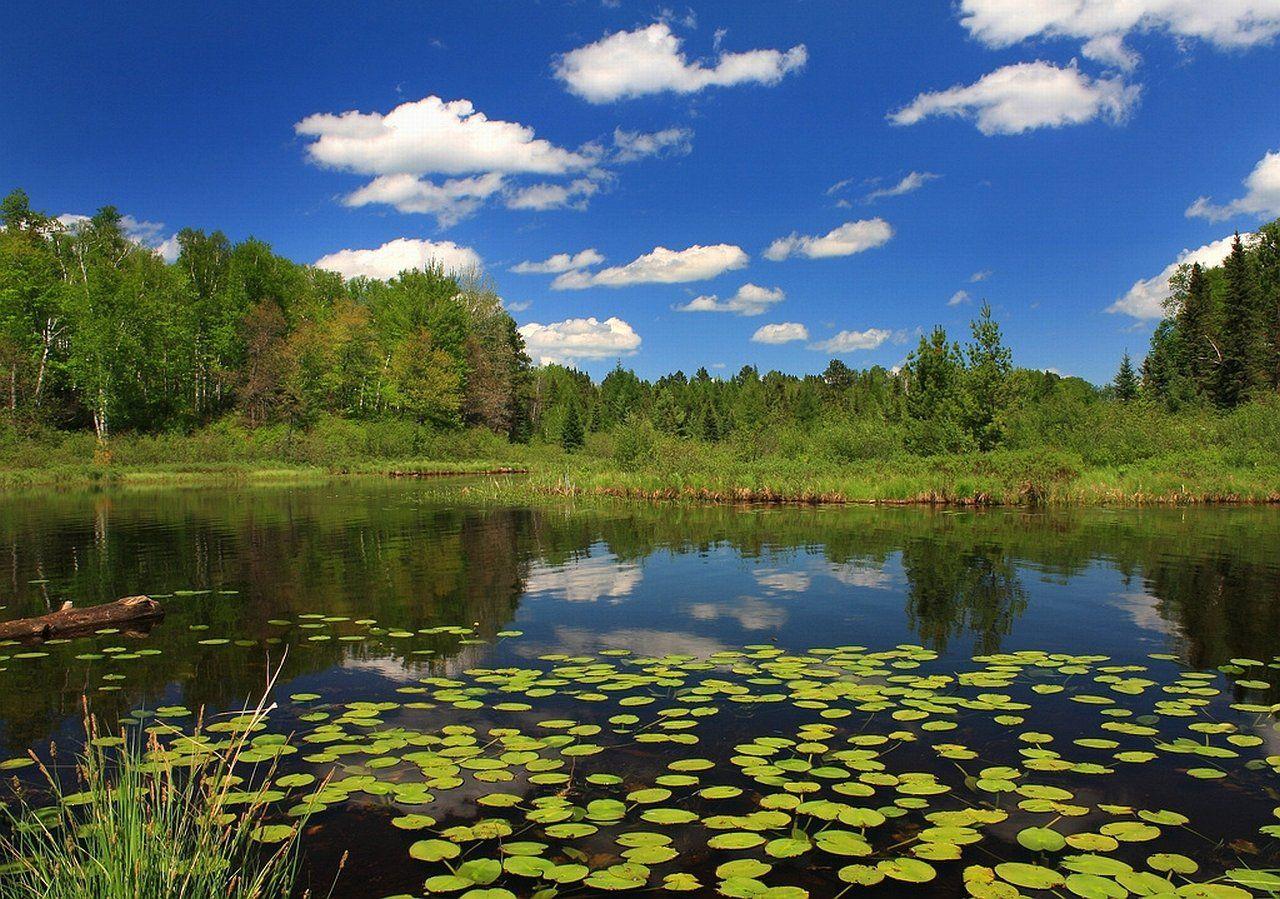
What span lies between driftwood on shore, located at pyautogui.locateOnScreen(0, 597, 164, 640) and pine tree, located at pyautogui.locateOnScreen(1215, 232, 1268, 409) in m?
63.4

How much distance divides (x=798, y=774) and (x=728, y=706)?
164 cm

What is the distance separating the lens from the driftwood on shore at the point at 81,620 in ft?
30.8

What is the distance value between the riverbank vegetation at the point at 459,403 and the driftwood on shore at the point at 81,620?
21.5 meters

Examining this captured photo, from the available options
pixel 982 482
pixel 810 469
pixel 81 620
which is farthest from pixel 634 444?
pixel 81 620

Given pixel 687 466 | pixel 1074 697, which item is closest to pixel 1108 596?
pixel 1074 697

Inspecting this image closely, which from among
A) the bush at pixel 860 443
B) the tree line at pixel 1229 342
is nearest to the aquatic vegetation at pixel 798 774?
the bush at pixel 860 443

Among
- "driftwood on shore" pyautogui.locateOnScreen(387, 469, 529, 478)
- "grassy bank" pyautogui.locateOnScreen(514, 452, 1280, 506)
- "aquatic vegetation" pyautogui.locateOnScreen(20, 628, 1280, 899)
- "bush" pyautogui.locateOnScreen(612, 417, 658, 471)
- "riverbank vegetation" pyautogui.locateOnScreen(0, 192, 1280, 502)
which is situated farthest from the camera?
"driftwood on shore" pyautogui.locateOnScreen(387, 469, 529, 478)

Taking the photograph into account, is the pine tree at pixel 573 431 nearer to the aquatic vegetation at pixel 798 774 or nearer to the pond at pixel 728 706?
the pond at pixel 728 706

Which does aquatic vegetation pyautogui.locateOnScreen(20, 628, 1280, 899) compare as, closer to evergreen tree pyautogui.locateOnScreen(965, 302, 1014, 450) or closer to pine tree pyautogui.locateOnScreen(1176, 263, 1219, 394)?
evergreen tree pyautogui.locateOnScreen(965, 302, 1014, 450)

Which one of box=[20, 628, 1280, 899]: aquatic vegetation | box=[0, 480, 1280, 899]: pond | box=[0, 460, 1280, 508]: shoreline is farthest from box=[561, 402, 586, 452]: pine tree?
box=[20, 628, 1280, 899]: aquatic vegetation

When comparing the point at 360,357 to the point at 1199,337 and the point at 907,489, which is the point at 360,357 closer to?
the point at 907,489

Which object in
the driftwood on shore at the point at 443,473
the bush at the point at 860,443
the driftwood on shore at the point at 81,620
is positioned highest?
the bush at the point at 860,443

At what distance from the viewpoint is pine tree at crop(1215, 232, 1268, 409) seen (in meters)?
52.2

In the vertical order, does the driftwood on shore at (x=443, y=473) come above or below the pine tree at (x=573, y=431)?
below
